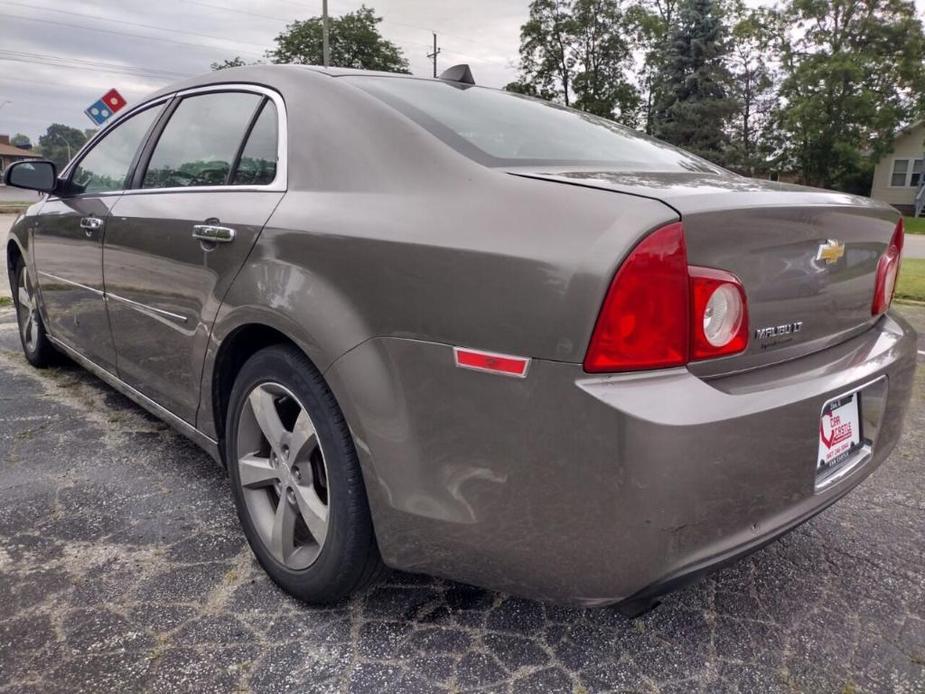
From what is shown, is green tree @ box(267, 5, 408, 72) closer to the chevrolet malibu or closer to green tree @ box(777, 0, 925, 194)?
green tree @ box(777, 0, 925, 194)

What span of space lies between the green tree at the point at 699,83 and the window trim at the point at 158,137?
26786 mm

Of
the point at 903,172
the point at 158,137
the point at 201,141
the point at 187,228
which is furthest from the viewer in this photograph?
the point at 903,172

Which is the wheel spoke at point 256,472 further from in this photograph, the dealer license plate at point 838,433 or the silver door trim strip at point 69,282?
the dealer license plate at point 838,433

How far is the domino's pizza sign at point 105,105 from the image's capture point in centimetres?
1250

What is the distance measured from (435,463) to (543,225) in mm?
565

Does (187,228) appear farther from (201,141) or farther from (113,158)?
(113,158)

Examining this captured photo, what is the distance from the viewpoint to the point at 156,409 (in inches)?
105

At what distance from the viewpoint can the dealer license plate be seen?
1643 mm

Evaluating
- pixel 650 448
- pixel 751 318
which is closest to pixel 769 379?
pixel 751 318

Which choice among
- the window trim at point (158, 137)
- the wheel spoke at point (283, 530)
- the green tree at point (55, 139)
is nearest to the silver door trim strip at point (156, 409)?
the wheel spoke at point (283, 530)

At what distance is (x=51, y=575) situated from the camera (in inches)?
83.3

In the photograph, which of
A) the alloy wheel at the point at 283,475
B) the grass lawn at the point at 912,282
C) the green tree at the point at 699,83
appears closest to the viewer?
the alloy wheel at the point at 283,475

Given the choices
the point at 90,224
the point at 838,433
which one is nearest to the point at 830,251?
the point at 838,433

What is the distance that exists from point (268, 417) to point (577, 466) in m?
1.01
